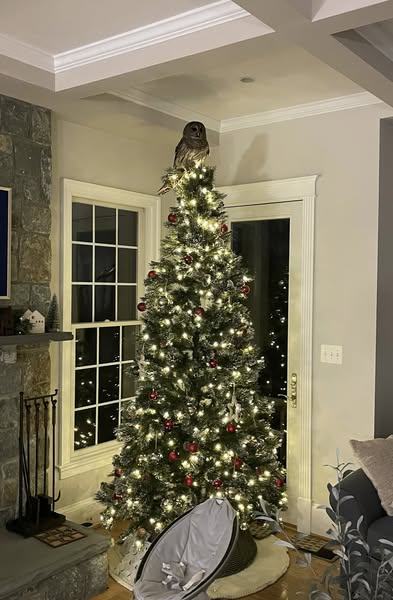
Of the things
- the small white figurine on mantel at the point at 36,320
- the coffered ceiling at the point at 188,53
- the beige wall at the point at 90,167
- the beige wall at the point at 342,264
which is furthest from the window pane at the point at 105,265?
the beige wall at the point at 342,264

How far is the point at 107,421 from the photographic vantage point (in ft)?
14.6

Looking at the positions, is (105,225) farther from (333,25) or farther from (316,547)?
(316,547)

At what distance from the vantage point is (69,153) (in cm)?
403

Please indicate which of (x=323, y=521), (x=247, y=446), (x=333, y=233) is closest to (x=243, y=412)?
(x=247, y=446)

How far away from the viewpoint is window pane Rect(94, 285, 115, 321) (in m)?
4.39

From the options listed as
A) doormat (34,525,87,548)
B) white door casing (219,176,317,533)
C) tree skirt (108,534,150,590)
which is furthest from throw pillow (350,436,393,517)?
doormat (34,525,87,548)

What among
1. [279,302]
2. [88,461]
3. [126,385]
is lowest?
[88,461]

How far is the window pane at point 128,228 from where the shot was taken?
4590mm

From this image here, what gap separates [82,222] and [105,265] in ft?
1.25

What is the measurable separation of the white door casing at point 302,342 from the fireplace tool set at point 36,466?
1685mm

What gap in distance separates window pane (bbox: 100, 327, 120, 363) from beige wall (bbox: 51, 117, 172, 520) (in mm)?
486

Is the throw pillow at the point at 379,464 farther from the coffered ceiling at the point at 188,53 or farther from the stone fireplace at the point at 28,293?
the coffered ceiling at the point at 188,53

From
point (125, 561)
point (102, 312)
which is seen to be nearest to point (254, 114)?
point (102, 312)

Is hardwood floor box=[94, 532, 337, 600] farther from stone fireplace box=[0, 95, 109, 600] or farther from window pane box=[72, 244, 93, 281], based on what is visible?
window pane box=[72, 244, 93, 281]
